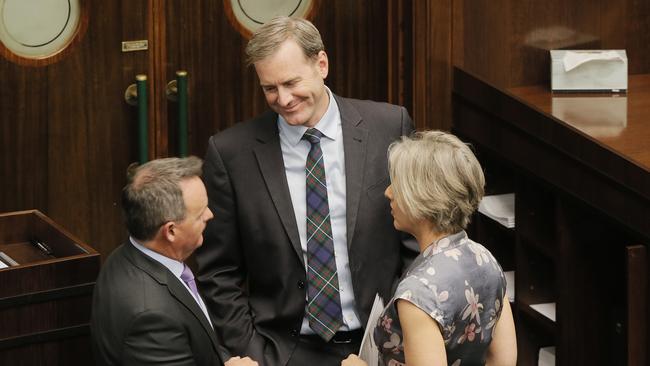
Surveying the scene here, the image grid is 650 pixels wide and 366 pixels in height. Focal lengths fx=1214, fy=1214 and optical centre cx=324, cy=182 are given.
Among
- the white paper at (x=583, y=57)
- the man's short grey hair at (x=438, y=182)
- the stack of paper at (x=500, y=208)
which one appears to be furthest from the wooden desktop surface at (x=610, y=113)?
the man's short grey hair at (x=438, y=182)

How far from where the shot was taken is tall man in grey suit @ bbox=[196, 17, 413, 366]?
333 centimetres

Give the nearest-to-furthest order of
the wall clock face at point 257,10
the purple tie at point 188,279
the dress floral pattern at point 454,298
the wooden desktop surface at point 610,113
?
the dress floral pattern at point 454,298 → the purple tie at point 188,279 → the wooden desktop surface at point 610,113 → the wall clock face at point 257,10

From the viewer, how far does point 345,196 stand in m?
3.37

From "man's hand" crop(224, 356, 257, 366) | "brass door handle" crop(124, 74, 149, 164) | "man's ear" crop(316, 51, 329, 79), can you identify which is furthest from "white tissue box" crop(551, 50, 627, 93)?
"man's hand" crop(224, 356, 257, 366)

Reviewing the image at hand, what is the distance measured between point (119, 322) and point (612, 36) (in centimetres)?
258

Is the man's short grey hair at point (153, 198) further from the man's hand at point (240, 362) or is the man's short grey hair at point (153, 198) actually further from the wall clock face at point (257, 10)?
the wall clock face at point (257, 10)

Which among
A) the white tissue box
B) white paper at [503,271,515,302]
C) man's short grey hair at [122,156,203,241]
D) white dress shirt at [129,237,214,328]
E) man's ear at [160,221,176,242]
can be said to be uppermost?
the white tissue box

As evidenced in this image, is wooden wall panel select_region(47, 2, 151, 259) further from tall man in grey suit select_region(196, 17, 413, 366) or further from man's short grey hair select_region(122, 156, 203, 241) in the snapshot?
man's short grey hair select_region(122, 156, 203, 241)

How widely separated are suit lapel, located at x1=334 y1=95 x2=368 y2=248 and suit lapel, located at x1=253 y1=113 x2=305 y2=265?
6.0 inches

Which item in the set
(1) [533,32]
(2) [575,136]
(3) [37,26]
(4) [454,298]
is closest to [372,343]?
(4) [454,298]

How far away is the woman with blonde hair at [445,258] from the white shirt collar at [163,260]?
1.66ft

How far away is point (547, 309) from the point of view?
13.9 feet

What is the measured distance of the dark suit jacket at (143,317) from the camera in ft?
9.11

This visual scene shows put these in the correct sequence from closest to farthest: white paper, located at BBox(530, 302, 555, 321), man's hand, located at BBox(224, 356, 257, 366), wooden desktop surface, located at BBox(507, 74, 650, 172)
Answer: man's hand, located at BBox(224, 356, 257, 366) < wooden desktop surface, located at BBox(507, 74, 650, 172) < white paper, located at BBox(530, 302, 555, 321)
